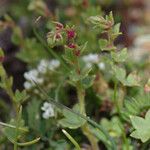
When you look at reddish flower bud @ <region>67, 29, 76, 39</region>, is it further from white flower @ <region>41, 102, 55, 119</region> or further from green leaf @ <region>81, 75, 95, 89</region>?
white flower @ <region>41, 102, 55, 119</region>

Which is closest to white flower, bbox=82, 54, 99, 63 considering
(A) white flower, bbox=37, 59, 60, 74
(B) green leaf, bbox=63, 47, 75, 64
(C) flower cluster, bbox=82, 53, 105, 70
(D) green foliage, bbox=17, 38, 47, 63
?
(C) flower cluster, bbox=82, 53, 105, 70

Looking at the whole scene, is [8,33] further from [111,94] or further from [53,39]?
[53,39]

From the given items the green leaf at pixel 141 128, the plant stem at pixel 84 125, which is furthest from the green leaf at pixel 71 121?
the green leaf at pixel 141 128

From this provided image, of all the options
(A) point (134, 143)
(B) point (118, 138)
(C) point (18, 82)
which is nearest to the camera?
(A) point (134, 143)

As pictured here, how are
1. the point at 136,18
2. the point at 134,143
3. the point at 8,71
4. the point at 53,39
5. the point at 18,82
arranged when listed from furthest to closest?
1. the point at 136,18
2. the point at 8,71
3. the point at 18,82
4. the point at 134,143
5. the point at 53,39

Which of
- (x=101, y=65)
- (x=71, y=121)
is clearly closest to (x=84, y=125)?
(x=71, y=121)

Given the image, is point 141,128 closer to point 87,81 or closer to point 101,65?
point 87,81

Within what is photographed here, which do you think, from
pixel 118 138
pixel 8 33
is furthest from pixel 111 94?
pixel 8 33
